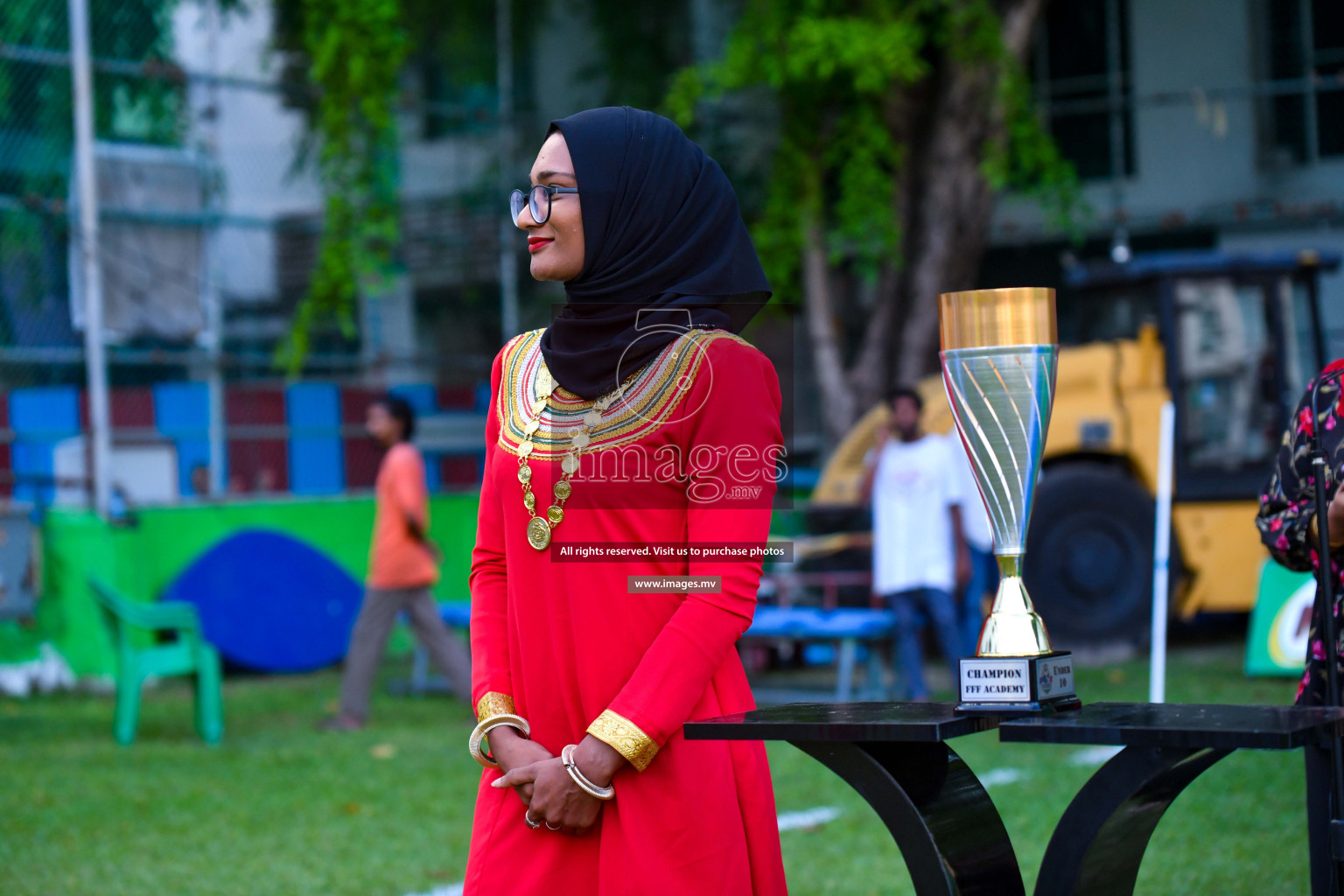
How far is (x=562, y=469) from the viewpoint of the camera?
8.25 ft

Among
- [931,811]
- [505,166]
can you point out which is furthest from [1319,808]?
[505,166]

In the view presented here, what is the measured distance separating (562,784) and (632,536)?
0.42 meters

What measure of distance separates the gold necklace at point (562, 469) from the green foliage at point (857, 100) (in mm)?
10687

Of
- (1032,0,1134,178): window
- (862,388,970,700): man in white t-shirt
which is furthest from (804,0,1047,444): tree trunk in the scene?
(862,388,970,700): man in white t-shirt

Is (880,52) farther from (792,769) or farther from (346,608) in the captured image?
(792,769)

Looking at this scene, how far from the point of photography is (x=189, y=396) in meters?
12.2

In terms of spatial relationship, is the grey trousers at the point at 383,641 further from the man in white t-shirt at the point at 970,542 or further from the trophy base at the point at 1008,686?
the trophy base at the point at 1008,686

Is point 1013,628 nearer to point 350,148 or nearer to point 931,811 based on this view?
point 931,811

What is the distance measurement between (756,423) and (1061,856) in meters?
0.87

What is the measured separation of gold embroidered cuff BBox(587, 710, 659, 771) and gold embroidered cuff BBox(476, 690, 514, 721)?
27 cm

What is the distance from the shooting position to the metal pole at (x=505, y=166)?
573 inches

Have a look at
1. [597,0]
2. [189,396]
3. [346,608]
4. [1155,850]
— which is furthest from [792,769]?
[597,0]

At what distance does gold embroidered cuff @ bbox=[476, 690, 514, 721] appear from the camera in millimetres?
2543

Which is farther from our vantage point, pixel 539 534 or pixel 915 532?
pixel 915 532
